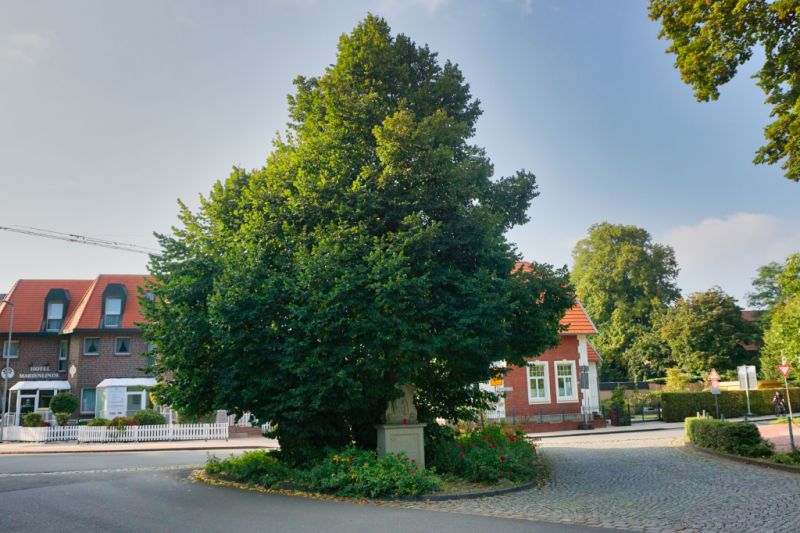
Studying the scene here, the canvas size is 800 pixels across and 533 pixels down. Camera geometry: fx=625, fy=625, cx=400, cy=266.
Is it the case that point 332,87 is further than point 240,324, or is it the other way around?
point 332,87

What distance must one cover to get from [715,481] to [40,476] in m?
16.5

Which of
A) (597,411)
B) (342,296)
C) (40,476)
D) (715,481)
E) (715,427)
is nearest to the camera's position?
(342,296)

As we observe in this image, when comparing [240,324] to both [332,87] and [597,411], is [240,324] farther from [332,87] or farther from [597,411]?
[597,411]

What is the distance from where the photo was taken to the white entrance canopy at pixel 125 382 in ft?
122

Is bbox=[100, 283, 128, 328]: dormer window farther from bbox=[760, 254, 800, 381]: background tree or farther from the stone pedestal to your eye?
bbox=[760, 254, 800, 381]: background tree

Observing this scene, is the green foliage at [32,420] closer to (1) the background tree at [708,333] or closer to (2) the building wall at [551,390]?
(2) the building wall at [551,390]

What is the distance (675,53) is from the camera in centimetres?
1335

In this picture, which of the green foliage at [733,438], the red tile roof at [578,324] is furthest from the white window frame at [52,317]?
the green foliage at [733,438]

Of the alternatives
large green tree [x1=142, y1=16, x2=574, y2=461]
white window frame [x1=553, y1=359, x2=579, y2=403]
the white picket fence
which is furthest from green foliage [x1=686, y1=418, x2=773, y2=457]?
the white picket fence

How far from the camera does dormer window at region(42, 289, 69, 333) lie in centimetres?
4225

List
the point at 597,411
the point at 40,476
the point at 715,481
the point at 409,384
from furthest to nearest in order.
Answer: the point at 597,411 → the point at 40,476 → the point at 409,384 → the point at 715,481

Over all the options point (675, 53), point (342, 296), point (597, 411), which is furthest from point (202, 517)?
point (597, 411)

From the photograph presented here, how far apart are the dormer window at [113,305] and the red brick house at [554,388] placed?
80.5 ft

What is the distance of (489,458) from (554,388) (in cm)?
2138
